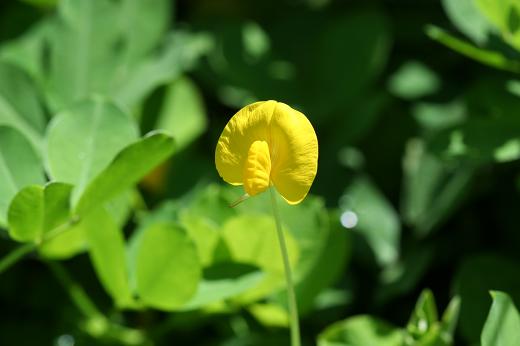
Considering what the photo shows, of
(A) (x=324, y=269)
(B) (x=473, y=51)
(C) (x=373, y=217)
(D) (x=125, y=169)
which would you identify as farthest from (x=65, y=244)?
(B) (x=473, y=51)

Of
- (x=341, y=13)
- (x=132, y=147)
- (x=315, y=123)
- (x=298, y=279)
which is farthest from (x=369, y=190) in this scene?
(x=132, y=147)

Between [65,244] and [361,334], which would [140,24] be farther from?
[361,334]

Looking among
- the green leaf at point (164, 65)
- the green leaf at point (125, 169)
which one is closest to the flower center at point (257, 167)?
the green leaf at point (125, 169)

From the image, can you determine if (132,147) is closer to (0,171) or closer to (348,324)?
(0,171)

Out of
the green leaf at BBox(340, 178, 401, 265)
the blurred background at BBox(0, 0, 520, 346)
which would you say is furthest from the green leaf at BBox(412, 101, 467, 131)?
the green leaf at BBox(340, 178, 401, 265)

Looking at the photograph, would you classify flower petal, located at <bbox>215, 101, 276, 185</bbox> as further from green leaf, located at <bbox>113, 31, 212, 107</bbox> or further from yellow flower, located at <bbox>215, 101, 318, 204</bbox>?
green leaf, located at <bbox>113, 31, 212, 107</bbox>
